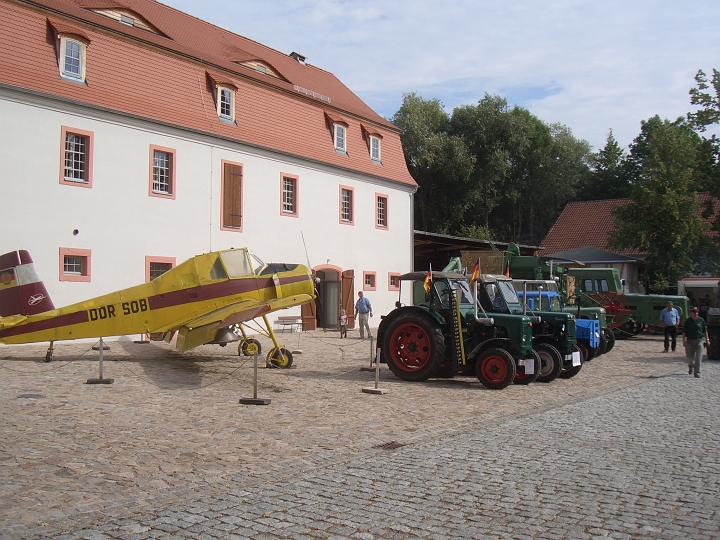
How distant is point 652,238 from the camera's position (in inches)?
1451

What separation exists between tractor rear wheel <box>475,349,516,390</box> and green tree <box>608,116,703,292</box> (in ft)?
87.5

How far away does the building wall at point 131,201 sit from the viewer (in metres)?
18.7

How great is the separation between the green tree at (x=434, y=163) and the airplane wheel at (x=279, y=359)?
3557 centimetres

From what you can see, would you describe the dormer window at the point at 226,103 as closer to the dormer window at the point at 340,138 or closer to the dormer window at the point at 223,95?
the dormer window at the point at 223,95

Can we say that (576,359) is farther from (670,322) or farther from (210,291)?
(670,322)

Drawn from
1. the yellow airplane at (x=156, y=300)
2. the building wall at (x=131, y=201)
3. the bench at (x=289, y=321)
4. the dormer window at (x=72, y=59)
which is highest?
the dormer window at (x=72, y=59)

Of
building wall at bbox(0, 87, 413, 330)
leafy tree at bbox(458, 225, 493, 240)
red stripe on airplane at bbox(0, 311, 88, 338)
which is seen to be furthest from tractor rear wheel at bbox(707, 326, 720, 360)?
leafy tree at bbox(458, 225, 493, 240)

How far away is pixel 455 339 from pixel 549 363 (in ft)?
7.88

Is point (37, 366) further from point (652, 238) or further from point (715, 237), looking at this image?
point (715, 237)

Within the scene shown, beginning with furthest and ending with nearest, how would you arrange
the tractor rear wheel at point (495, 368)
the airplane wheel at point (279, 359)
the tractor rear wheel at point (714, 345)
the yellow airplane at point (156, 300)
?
the tractor rear wheel at point (714, 345), the airplane wheel at point (279, 359), the yellow airplane at point (156, 300), the tractor rear wheel at point (495, 368)

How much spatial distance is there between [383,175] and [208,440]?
24.4 m

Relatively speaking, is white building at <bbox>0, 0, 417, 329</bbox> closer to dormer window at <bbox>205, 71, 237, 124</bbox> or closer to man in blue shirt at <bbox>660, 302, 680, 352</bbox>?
dormer window at <bbox>205, 71, 237, 124</bbox>

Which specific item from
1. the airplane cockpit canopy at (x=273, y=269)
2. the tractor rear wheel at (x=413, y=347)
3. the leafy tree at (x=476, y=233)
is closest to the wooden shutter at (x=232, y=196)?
the airplane cockpit canopy at (x=273, y=269)

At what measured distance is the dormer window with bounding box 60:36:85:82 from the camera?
786 inches
